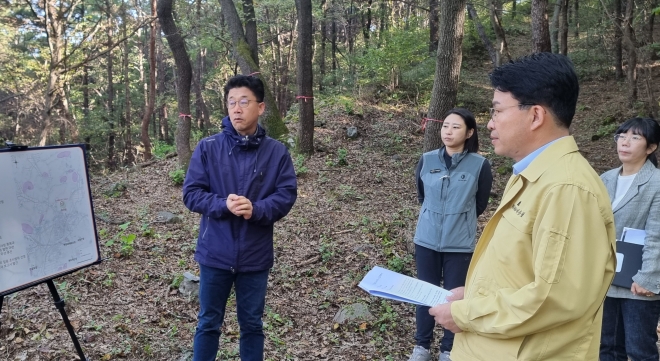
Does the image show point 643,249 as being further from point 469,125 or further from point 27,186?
point 27,186

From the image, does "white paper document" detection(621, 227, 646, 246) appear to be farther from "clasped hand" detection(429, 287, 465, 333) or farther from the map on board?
the map on board

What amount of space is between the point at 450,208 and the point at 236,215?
166 centimetres

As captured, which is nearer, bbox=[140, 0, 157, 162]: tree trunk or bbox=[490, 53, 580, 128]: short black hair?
bbox=[490, 53, 580, 128]: short black hair

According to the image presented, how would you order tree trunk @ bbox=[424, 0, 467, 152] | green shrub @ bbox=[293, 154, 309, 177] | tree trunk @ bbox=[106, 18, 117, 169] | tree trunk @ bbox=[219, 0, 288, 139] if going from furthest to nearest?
1. tree trunk @ bbox=[106, 18, 117, 169]
2. tree trunk @ bbox=[219, 0, 288, 139]
3. green shrub @ bbox=[293, 154, 309, 177]
4. tree trunk @ bbox=[424, 0, 467, 152]

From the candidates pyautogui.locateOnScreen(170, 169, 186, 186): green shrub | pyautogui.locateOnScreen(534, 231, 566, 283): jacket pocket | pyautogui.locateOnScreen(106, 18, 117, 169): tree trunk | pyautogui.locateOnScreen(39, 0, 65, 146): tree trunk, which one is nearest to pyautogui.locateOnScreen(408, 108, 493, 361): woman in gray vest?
pyautogui.locateOnScreen(534, 231, 566, 283): jacket pocket

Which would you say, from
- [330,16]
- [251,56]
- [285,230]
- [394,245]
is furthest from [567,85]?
[330,16]

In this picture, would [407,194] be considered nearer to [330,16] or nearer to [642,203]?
[642,203]

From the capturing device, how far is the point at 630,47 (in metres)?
10.2

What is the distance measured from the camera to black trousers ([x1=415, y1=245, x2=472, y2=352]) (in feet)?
10.9

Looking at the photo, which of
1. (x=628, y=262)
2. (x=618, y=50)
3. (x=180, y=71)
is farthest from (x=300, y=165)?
(x=618, y=50)

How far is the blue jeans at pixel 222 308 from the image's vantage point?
2.88 metres

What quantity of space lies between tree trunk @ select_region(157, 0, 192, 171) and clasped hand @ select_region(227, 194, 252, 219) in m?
7.45

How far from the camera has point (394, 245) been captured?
5.98m

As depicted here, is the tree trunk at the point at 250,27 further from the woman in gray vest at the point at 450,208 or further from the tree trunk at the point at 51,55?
the woman in gray vest at the point at 450,208
